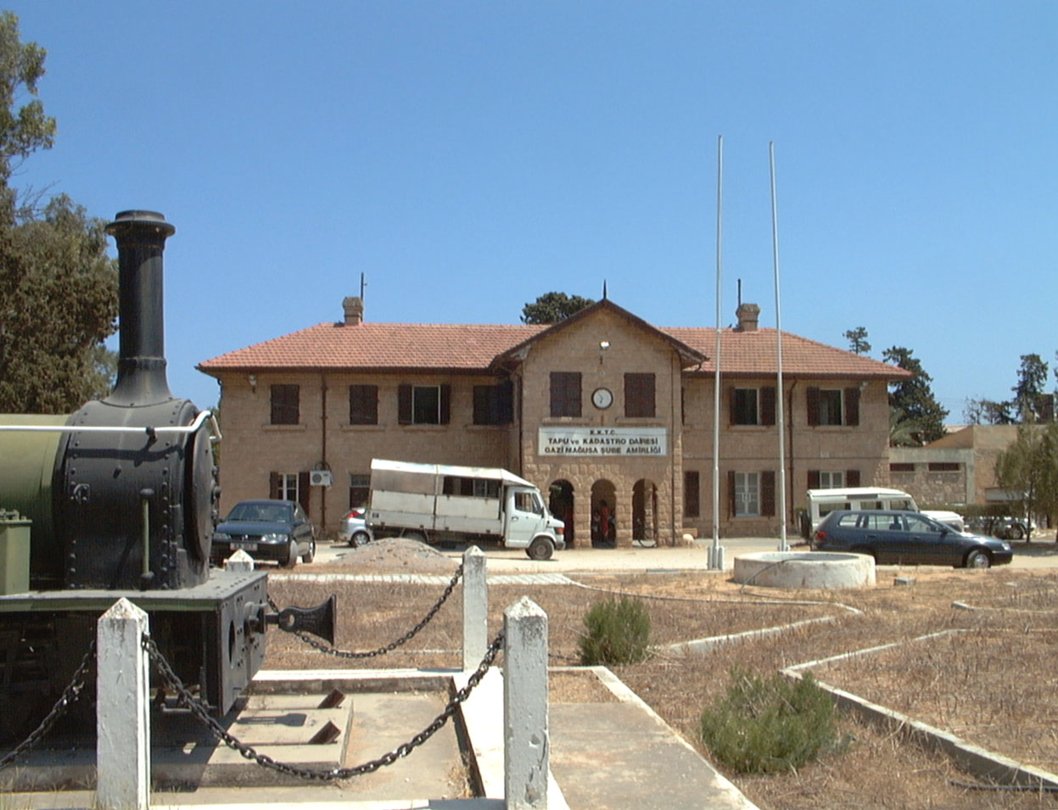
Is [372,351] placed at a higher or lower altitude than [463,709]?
higher

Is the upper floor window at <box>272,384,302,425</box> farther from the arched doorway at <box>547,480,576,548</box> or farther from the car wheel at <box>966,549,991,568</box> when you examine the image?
the car wheel at <box>966,549,991,568</box>

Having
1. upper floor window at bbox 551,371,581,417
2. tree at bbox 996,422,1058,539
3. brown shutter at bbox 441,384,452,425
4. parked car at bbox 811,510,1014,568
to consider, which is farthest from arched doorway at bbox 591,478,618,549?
tree at bbox 996,422,1058,539

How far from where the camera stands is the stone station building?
115ft

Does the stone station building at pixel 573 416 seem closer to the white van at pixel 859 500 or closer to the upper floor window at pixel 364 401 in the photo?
the upper floor window at pixel 364 401

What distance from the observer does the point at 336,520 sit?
35.8 meters

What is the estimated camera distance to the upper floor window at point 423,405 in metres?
36.8

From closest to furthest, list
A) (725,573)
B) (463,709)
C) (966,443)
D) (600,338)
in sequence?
(463,709)
(725,573)
(600,338)
(966,443)

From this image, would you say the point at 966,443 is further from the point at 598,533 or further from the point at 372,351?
the point at 372,351

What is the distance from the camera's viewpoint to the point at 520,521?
29.9m

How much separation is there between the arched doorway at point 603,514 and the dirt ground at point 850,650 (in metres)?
13.3

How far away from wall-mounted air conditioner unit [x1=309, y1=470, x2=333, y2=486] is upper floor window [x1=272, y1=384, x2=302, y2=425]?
5.86ft

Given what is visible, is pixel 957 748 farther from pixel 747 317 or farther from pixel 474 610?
pixel 747 317

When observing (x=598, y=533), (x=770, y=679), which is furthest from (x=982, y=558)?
(x=770, y=679)

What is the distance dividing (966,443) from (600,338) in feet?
85.0
